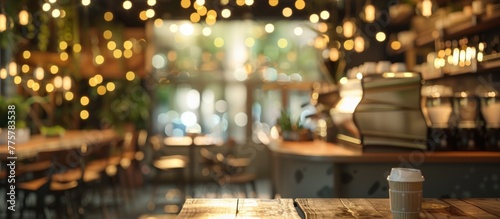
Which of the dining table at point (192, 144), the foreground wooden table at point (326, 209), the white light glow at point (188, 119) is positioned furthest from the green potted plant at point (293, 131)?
the white light glow at point (188, 119)

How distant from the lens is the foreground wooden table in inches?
80.0

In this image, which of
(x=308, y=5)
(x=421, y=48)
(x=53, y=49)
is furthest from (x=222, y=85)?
(x=421, y=48)

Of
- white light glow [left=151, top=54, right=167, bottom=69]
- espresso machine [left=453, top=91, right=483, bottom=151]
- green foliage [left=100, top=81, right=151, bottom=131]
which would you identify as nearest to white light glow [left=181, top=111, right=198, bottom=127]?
green foliage [left=100, top=81, right=151, bottom=131]

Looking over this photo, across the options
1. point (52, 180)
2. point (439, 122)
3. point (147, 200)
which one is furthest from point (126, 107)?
point (439, 122)

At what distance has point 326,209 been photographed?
213 cm

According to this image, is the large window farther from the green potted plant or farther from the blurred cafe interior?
the green potted plant

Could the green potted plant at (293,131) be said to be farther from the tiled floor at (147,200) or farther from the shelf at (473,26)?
the tiled floor at (147,200)

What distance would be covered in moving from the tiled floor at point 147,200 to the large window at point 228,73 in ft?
4.76

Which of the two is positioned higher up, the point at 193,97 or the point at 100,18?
the point at 100,18

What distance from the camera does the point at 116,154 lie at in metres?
8.38

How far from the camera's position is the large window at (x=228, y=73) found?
11703 mm

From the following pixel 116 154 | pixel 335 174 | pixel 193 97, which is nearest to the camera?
pixel 335 174

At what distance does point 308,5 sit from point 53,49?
174 inches

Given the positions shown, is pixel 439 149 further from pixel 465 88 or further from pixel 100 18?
pixel 100 18
